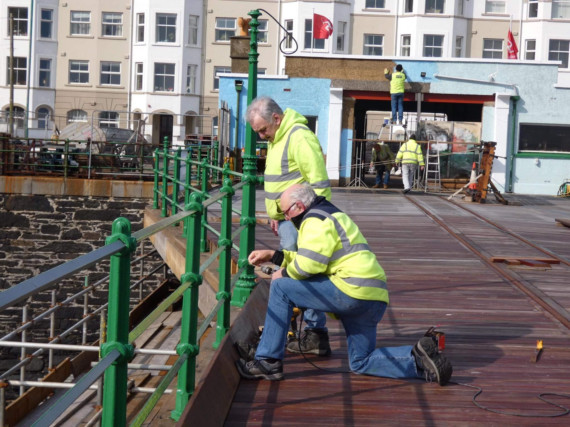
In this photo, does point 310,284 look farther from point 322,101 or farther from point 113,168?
point 322,101

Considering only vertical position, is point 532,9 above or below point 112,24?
above

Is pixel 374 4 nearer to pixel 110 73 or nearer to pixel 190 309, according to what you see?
pixel 110 73

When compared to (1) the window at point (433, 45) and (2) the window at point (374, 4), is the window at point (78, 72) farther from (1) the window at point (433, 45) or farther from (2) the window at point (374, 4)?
(1) the window at point (433, 45)

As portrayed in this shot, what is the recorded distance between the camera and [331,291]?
18.5ft

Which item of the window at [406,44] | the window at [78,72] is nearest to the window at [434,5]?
the window at [406,44]

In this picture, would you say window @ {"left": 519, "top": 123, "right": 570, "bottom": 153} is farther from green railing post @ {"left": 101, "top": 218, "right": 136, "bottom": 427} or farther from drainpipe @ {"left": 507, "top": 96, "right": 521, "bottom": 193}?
green railing post @ {"left": 101, "top": 218, "right": 136, "bottom": 427}

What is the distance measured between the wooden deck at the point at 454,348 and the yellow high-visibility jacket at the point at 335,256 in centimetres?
62

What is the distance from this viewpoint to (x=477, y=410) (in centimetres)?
518

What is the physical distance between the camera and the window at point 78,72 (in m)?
56.6

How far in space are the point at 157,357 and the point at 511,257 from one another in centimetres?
460

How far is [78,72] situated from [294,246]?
2061 inches

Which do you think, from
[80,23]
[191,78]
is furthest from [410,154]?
[80,23]

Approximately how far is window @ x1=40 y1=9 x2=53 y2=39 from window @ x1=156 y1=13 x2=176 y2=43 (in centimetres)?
689

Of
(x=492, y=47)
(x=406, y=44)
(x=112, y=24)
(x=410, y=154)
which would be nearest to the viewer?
(x=410, y=154)
